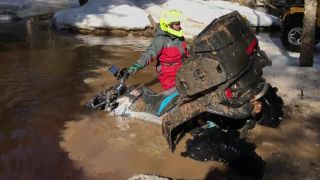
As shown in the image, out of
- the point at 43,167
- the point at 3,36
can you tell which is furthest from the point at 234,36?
the point at 3,36

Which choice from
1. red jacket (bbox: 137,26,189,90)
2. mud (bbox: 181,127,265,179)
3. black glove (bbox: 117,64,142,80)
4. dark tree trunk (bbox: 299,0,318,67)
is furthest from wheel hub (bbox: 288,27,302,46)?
mud (bbox: 181,127,265,179)

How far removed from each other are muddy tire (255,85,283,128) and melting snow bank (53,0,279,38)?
724 cm

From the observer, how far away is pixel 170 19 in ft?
21.7

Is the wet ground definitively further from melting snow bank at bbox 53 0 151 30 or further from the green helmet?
melting snow bank at bbox 53 0 151 30

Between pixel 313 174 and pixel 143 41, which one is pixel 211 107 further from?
pixel 143 41

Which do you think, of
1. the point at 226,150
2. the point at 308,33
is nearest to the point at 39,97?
the point at 226,150

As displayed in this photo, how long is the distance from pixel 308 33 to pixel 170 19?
12.2 feet

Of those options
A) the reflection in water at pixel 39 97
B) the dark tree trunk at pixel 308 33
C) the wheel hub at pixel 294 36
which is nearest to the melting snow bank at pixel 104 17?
the reflection in water at pixel 39 97

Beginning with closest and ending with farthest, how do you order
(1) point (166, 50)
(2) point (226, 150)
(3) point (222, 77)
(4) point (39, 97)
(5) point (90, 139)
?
(3) point (222, 77) < (2) point (226, 150) < (5) point (90, 139) < (1) point (166, 50) < (4) point (39, 97)

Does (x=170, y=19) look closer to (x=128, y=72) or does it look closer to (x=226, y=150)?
(x=128, y=72)

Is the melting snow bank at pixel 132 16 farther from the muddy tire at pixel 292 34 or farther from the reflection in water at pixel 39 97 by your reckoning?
the muddy tire at pixel 292 34

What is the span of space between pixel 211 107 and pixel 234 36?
0.85m

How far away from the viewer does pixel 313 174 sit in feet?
16.9

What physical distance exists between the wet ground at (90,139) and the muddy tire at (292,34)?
163 inches
